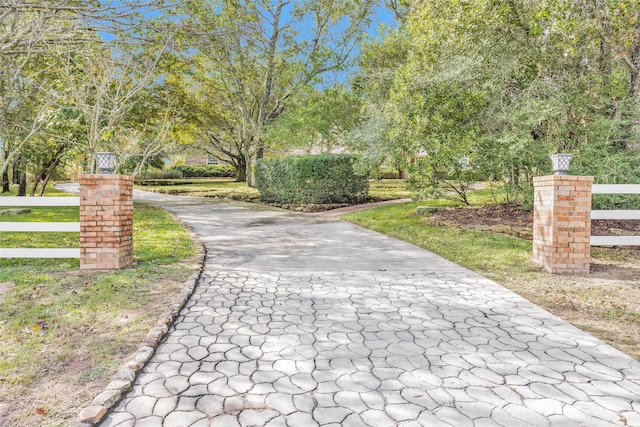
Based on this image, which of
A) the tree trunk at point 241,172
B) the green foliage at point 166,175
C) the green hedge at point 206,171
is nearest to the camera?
the tree trunk at point 241,172

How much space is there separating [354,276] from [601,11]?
6924mm

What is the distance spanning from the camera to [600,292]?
4609 millimetres

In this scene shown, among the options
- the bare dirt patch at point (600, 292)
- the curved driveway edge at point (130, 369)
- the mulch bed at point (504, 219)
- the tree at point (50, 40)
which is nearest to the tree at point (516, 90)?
the mulch bed at point (504, 219)

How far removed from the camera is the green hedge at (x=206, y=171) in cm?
3772

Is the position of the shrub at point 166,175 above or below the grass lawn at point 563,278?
above

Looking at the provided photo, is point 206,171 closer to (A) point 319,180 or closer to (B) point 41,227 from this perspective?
(A) point 319,180

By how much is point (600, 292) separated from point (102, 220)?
606 cm

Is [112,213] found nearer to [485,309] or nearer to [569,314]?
[485,309]

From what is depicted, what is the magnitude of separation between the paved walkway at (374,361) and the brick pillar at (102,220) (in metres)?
1.39

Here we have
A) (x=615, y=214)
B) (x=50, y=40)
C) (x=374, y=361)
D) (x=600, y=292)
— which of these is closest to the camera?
(x=374, y=361)

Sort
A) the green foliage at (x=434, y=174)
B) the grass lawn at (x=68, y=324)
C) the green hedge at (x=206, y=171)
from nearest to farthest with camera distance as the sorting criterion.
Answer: the grass lawn at (x=68, y=324) < the green foliage at (x=434, y=174) < the green hedge at (x=206, y=171)

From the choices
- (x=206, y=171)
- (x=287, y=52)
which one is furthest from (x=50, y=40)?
(x=206, y=171)

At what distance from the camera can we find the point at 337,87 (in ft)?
56.4

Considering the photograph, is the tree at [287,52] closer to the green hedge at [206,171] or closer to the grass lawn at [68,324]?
the grass lawn at [68,324]
